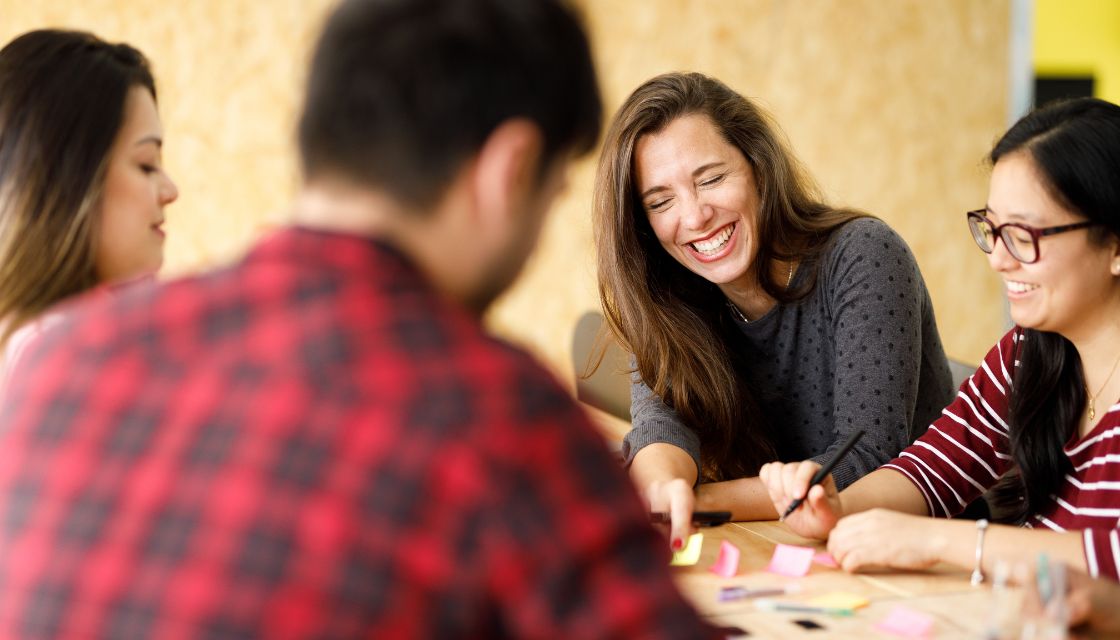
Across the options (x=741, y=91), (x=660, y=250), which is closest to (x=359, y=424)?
(x=660, y=250)

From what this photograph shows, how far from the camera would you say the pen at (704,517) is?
66.9 inches

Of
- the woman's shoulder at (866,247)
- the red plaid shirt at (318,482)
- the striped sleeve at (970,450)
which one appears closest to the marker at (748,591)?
the striped sleeve at (970,450)

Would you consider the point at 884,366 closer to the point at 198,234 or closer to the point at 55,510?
the point at 55,510

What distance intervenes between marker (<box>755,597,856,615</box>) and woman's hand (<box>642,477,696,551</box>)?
0.27m

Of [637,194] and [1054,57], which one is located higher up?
[1054,57]

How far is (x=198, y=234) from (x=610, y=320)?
2.87 m

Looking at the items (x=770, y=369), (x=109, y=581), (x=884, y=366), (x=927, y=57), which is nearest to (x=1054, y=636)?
(x=109, y=581)

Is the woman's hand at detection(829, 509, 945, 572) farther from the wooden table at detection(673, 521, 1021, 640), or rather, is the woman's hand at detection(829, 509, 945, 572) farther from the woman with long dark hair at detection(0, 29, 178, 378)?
the woman with long dark hair at detection(0, 29, 178, 378)

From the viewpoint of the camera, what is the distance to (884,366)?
201 centimetres

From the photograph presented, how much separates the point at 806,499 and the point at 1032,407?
0.40 meters

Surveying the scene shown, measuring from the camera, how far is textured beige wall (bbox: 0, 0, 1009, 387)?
15.1 ft

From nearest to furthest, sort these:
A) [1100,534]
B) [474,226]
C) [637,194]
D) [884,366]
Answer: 1. [474,226]
2. [1100,534]
3. [884,366]
4. [637,194]

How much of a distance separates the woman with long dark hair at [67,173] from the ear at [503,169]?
887 millimetres

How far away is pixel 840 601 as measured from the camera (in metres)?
1.35
